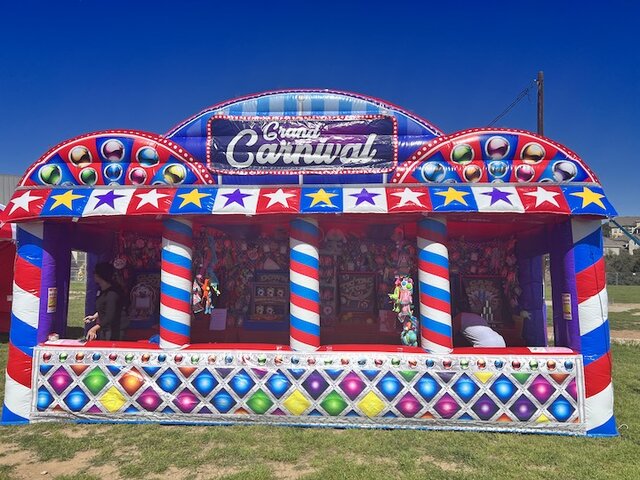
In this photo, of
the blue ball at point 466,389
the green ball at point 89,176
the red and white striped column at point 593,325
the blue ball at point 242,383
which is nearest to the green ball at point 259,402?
the blue ball at point 242,383

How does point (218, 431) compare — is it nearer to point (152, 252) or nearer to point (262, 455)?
point (262, 455)

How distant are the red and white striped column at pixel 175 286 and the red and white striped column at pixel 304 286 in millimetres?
1333

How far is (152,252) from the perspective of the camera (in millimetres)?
7418

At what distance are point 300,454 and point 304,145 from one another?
351 cm

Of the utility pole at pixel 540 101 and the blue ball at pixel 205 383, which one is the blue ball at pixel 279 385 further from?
the utility pole at pixel 540 101

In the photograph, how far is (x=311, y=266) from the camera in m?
5.03

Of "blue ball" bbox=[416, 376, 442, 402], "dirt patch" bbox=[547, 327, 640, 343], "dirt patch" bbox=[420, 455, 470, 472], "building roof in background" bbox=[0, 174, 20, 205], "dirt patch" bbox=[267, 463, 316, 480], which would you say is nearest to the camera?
"dirt patch" bbox=[267, 463, 316, 480]

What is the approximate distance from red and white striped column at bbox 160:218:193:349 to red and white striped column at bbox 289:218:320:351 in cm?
133

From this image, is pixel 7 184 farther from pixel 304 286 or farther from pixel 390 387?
pixel 390 387

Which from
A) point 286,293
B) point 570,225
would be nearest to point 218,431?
point 286,293

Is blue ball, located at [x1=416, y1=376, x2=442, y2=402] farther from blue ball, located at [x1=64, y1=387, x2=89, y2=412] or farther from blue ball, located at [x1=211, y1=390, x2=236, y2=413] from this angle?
blue ball, located at [x1=64, y1=387, x2=89, y2=412]

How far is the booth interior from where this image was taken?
21.8 ft

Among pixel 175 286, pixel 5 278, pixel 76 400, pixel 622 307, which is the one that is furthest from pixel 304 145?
pixel 622 307

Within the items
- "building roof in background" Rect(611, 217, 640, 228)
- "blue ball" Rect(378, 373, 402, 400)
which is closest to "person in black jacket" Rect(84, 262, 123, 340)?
"blue ball" Rect(378, 373, 402, 400)
